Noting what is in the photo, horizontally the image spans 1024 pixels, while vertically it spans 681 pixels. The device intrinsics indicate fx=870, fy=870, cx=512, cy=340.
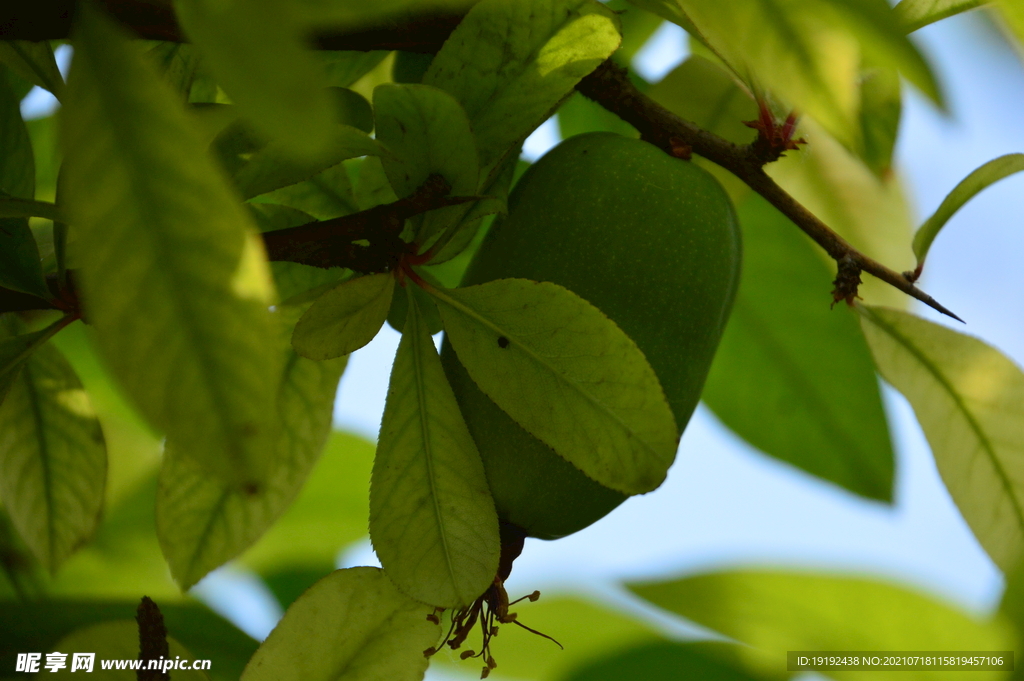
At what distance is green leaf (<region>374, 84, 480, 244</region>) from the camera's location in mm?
471

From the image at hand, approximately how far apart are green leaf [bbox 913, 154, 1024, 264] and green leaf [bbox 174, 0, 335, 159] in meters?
0.51

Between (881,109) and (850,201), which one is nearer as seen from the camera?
(881,109)

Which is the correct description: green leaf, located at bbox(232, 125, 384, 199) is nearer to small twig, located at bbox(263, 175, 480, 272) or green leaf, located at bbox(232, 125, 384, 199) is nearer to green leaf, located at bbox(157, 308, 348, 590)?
small twig, located at bbox(263, 175, 480, 272)

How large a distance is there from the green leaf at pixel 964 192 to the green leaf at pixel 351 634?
442mm

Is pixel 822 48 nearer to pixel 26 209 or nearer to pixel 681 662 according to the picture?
pixel 681 662

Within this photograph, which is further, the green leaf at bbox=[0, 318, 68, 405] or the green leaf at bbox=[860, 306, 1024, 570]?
the green leaf at bbox=[860, 306, 1024, 570]

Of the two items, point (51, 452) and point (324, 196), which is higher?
point (324, 196)

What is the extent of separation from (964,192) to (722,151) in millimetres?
176

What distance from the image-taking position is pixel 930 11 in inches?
24.3

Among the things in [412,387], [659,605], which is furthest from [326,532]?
[659,605]

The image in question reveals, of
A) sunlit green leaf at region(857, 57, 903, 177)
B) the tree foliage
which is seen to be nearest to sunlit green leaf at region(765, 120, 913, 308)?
the tree foliage

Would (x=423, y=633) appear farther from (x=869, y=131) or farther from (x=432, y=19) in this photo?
(x=869, y=131)

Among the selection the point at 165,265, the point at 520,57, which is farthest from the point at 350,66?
the point at 165,265

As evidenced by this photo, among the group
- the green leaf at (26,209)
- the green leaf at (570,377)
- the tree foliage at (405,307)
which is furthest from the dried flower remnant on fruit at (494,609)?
the green leaf at (26,209)
